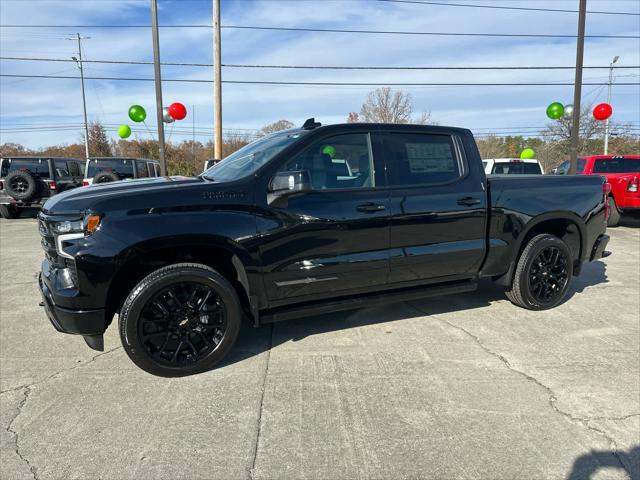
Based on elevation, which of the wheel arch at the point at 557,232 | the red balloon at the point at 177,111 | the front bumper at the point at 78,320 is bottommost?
the front bumper at the point at 78,320

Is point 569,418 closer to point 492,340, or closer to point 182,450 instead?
point 492,340

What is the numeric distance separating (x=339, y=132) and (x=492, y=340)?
2.33m

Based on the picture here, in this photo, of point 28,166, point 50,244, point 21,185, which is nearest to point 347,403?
point 50,244

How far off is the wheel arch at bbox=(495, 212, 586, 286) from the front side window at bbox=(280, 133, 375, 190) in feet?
6.23

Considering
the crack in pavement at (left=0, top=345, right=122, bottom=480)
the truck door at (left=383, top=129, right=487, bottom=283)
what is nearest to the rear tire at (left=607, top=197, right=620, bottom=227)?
the truck door at (left=383, top=129, right=487, bottom=283)

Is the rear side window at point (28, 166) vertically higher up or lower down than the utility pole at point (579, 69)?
lower down

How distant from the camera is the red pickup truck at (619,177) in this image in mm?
10516

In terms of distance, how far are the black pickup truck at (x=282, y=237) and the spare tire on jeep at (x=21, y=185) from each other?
36.4 ft

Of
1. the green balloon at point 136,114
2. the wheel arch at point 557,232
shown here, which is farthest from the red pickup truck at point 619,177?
the green balloon at point 136,114

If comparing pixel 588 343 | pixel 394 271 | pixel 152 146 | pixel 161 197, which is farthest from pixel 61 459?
pixel 152 146

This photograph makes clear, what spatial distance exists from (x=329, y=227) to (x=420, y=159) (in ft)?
3.98

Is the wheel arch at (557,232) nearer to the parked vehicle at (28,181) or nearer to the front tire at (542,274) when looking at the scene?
the front tire at (542,274)

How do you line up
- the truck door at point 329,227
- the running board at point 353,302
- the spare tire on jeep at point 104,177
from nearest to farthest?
1. the truck door at point 329,227
2. the running board at point 353,302
3. the spare tire on jeep at point 104,177

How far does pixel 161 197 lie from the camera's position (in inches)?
120
